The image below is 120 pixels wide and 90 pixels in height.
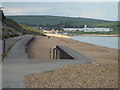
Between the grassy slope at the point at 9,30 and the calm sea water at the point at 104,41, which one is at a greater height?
the grassy slope at the point at 9,30

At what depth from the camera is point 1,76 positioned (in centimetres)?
753

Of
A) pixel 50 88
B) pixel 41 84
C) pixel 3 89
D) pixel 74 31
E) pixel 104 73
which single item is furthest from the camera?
pixel 74 31

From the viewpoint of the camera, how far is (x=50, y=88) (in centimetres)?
621

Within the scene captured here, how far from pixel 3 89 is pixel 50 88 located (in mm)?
1044

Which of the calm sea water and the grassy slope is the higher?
the grassy slope

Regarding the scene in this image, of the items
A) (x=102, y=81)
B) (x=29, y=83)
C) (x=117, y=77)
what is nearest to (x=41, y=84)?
(x=29, y=83)

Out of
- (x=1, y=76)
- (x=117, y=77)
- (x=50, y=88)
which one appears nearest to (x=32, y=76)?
(x=1, y=76)

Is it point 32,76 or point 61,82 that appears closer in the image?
point 61,82

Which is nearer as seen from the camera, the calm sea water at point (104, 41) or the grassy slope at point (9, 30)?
the grassy slope at point (9, 30)

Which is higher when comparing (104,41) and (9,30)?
(9,30)

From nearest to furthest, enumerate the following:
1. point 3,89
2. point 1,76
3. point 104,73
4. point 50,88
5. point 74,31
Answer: point 3,89 < point 50,88 < point 1,76 < point 104,73 < point 74,31

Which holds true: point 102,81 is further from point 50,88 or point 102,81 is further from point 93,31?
point 93,31

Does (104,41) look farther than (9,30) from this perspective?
Yes

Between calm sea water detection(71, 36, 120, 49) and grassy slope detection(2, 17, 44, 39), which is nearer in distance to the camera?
grassy slope detection(2, 17, 44, 39)
